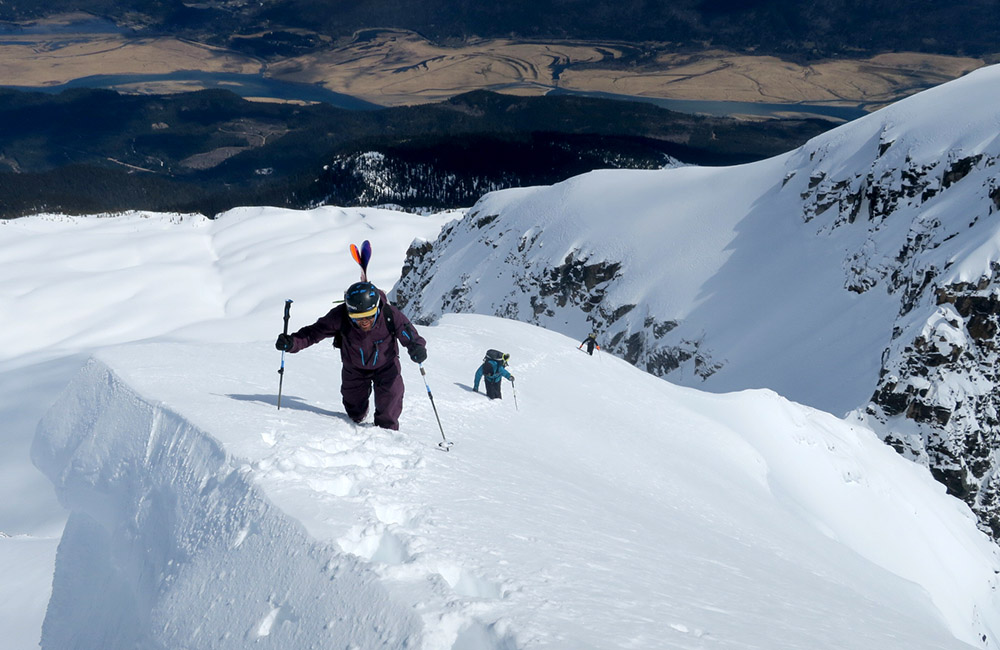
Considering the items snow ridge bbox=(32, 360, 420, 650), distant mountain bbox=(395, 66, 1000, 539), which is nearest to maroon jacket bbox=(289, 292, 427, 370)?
snow ridge bbox=(32, 360, 420, 650)

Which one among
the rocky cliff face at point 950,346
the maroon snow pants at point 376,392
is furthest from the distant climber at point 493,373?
the rocky cliff face at point 950,346

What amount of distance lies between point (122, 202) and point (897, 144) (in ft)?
568

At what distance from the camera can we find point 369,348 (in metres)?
7.38

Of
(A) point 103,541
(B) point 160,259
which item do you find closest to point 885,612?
(A) point 103,541

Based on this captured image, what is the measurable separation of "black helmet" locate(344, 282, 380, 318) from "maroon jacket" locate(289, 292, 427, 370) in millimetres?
254

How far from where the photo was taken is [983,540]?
24.7 meters

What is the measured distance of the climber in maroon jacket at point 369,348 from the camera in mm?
7336

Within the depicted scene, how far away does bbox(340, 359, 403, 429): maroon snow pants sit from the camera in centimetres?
742

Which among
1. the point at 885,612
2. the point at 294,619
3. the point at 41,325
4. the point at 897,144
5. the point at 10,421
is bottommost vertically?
the point at 41,325

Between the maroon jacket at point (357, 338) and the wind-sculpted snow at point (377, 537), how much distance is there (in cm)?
71

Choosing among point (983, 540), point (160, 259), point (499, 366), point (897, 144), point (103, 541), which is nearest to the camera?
point (103, 541)

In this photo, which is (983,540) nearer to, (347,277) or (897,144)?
(897,144)

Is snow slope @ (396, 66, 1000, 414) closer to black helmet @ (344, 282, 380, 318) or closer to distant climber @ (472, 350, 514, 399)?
distant climber @ (472, 350, 514, 399)

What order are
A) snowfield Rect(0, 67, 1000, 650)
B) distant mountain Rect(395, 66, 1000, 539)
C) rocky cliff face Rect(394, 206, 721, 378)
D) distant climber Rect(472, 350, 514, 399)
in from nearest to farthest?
snowfield Rect(0, 67, 1000, 650), distant climber Rect(472, 350, 514, 399), distant mountain Rect(395, 66, 1000, 539), rocky cliff face Rect(394, 206, 721, 378)
